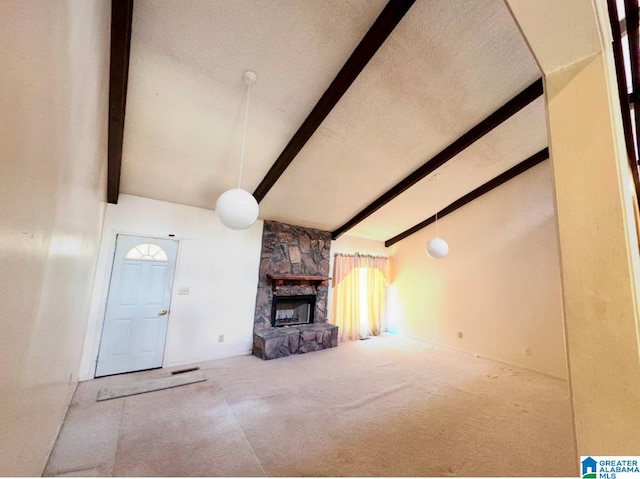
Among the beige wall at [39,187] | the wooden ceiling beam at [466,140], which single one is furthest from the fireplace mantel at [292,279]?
the beige wall at [39,187]

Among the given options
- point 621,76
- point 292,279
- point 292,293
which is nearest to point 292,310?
point 292,293

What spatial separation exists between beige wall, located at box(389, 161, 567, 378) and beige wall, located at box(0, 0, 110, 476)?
16.4 feet

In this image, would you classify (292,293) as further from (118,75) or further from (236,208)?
(118,75)

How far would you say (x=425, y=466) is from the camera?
2.05 metres

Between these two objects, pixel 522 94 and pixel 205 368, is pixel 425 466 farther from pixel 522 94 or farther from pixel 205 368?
pixel 522 94

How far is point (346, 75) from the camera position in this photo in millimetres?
2430

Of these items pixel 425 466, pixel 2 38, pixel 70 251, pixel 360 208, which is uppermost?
pixel 360 208

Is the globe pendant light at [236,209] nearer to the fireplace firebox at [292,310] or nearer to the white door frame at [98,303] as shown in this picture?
the white door frame at [98,303]

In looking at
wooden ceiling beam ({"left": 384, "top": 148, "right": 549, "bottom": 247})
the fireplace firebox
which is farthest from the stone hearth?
wooden ceiling beam ({"left": 384, "top": 148, "right": 549, "bottom": 247})

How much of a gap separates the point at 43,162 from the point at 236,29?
174cm

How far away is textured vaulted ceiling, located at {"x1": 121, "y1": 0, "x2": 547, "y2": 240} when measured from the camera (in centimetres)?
207

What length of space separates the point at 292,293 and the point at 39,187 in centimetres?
443

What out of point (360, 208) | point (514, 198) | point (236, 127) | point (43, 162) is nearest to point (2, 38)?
point (43, 162)

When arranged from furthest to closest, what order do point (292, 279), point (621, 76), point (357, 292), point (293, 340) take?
point (357, 292)
point (292, 279)
point (293, 340)
point (621, 76)
